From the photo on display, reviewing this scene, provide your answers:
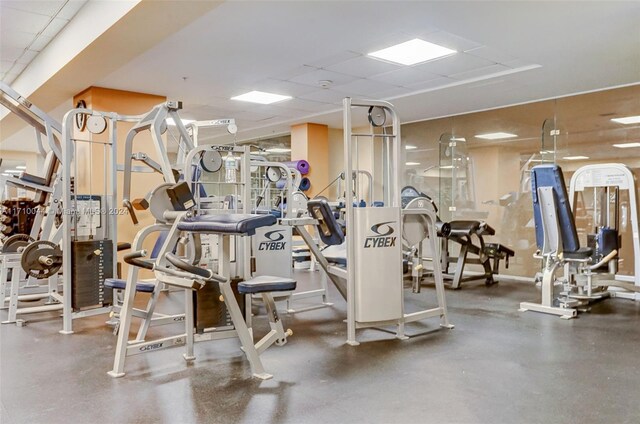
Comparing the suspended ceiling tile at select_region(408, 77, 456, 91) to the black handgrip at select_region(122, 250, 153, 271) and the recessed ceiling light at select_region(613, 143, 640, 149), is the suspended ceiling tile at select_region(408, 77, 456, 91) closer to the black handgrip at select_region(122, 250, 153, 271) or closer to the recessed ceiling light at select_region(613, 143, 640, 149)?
the recessed ceiling light at select_region(613, 143, 640, 149)

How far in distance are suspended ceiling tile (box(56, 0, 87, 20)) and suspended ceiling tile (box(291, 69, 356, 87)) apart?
2510mm

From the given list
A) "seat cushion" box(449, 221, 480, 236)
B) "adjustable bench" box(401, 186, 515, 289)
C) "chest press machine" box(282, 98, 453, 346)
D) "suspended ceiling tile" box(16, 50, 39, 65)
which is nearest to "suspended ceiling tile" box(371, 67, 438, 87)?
"adjustable bench" box(401, 186, 515, 289)

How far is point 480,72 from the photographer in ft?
19.1

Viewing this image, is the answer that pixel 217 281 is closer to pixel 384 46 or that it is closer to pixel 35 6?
pixel 384 46

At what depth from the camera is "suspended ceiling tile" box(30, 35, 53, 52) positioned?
5418 millimetres

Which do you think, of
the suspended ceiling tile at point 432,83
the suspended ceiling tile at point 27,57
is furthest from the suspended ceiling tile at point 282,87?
the suspended ceiling tile at point 27,57

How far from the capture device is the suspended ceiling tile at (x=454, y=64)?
5.27 meters

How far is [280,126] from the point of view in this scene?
9688 mm

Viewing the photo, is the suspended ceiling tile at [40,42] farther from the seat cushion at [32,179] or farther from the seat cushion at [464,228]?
the seat cushion at [464,228]

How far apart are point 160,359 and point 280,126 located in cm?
691

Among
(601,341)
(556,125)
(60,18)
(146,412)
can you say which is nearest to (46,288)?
(60,18)

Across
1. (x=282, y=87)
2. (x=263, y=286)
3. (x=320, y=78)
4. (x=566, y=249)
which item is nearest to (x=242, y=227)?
(x=263, y=286)

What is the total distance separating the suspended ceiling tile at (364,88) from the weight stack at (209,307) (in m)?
3.92

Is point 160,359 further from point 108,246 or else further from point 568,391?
point 568,391
